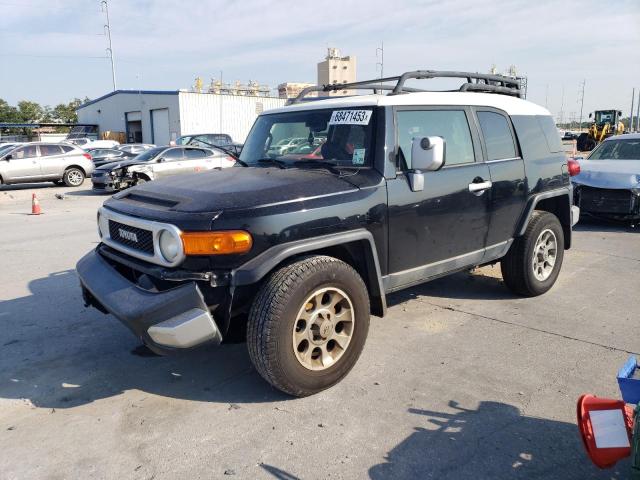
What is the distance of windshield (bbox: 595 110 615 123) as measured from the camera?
34.3 meters

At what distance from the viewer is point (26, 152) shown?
1766cm

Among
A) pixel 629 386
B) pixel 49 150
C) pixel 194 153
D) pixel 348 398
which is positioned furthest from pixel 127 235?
pixel 49 150

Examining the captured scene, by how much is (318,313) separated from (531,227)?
107 inches

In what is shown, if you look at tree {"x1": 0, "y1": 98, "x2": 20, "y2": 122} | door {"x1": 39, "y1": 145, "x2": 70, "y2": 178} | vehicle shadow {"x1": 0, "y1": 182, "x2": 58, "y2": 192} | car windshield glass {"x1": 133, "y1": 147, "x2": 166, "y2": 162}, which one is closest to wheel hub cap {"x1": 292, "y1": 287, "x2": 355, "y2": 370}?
car windshield glass {"x1": 133, "y1": 147, "x2": 166, "y2": 162}

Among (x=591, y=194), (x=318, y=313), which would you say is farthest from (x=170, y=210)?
(x=591, y=194)

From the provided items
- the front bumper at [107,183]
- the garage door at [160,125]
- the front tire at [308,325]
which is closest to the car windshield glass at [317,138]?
the front tire at [308,325]

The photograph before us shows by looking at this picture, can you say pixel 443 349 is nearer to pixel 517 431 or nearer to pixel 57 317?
pixel 517 431

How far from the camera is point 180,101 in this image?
3772 cm

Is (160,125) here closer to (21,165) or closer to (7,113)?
(21,165)

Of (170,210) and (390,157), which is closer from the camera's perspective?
(170,210)

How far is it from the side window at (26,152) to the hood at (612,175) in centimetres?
1678

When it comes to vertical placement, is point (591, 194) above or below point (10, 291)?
above

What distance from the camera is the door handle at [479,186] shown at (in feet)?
14.0

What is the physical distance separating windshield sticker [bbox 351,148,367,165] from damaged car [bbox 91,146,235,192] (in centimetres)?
1155
